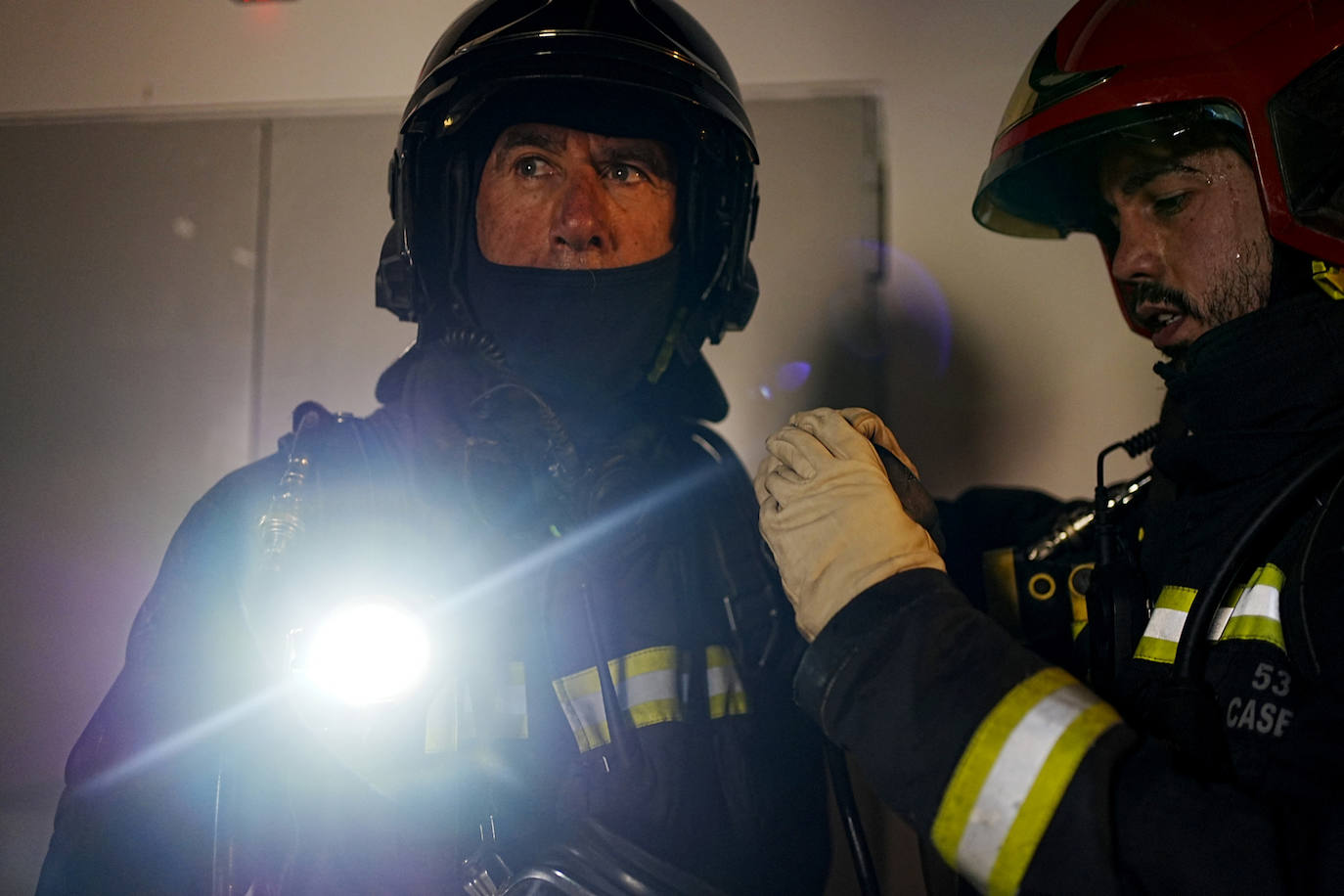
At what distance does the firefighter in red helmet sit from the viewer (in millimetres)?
895

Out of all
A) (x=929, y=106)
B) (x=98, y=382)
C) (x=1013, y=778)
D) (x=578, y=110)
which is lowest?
(x=1013, y=778)

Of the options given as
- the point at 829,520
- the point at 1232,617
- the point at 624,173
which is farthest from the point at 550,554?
the point at 1232,617

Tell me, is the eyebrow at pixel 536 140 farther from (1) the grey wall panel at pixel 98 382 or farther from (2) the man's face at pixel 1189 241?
(2) the man's face at pixel 1189 241

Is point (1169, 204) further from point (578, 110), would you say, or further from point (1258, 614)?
point (578, 110)

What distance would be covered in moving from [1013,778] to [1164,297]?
2.87 feet

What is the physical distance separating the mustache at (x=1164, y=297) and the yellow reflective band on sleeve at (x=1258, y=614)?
0.44 m

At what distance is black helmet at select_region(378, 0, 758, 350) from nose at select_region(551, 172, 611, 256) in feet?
0.50

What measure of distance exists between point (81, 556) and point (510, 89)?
136 centimetres

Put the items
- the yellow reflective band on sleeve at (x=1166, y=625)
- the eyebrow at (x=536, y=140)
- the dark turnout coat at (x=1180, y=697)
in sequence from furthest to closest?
1. the eyebrow at (x=536, y=140)
2. the yellow reflective band on sleeve at (x=1166, y=625)
3. the dark turnout coat at (x=1180, y=697)

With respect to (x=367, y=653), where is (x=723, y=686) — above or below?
below

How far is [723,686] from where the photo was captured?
→ 4.89ft

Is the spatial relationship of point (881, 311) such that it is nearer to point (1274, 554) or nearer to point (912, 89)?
point (912, 89)

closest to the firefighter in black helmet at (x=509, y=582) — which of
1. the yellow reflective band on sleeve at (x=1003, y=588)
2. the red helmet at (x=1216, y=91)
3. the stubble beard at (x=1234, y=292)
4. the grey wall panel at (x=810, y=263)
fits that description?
the grey wall panel at (x=810, y=263)

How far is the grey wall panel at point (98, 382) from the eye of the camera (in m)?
1.91
